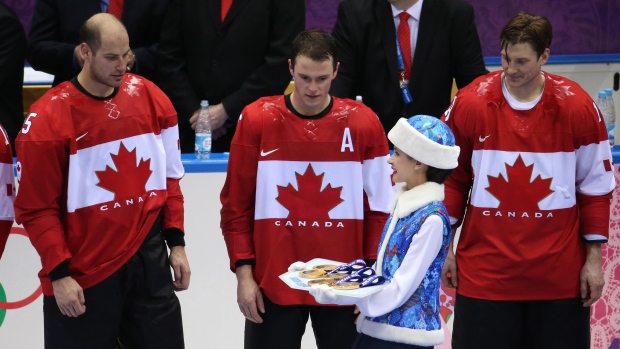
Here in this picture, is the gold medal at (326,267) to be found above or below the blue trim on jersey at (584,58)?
below

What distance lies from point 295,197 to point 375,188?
0.34 m

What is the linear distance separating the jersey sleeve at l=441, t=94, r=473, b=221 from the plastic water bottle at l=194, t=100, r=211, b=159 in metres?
1.28

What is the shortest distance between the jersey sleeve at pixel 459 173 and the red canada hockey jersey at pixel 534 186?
1 centimetres

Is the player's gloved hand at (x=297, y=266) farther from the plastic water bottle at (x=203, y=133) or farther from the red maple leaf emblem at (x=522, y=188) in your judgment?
the plastic water bottle at (x=203, y=133)

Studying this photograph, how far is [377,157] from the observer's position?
14.9 feet

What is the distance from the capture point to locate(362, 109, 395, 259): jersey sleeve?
4.53m

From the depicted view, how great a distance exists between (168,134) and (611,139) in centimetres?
271

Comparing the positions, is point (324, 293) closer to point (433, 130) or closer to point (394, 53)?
point (433, 130)

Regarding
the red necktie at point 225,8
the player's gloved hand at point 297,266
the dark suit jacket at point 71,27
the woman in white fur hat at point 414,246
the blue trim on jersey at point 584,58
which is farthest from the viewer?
the blue trim on jersey at point 584,58

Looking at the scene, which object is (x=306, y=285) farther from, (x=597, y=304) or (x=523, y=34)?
(x=597, y=304)

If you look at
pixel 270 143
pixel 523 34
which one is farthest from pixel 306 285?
pixel 523 34

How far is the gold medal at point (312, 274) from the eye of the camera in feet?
12.9

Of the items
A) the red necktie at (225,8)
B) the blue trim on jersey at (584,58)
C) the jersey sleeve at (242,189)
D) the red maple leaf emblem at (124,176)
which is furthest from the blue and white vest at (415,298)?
the blue trim on jersey at (584,58)

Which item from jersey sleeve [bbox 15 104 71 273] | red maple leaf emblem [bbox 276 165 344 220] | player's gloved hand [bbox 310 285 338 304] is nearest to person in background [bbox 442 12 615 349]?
red maple leaf emblem [bbox 276 165 344 220]
